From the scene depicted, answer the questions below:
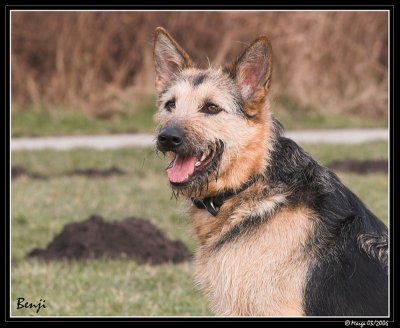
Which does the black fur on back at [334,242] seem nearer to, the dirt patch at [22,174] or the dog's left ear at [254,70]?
the dog's left ear at [254,70]

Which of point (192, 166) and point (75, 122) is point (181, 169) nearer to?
point (192, 166)

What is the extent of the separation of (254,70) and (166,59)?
81 centimetres

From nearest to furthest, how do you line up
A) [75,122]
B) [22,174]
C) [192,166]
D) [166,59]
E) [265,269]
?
[265,269]
[192,166]
[166,59]
[22,174]
[75,122]

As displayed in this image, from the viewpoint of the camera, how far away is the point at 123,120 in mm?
18266

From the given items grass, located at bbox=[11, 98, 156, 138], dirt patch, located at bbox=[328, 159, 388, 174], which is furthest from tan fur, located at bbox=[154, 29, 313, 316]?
grass, located at bbox=[11, 98, 156, 138]

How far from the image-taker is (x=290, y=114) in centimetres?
1891

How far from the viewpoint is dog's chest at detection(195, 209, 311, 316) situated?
4.76m

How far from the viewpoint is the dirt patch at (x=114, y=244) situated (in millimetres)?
8203

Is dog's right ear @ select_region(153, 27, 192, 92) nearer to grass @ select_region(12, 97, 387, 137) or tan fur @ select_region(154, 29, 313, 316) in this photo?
tan fur @ select_region(154, 29, 313, 316)

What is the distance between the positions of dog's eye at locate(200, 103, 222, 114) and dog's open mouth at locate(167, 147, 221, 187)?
281mm

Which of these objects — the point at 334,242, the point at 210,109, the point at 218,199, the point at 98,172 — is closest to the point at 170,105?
the point at 210,109

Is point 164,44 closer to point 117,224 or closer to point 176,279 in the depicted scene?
point 176,279
